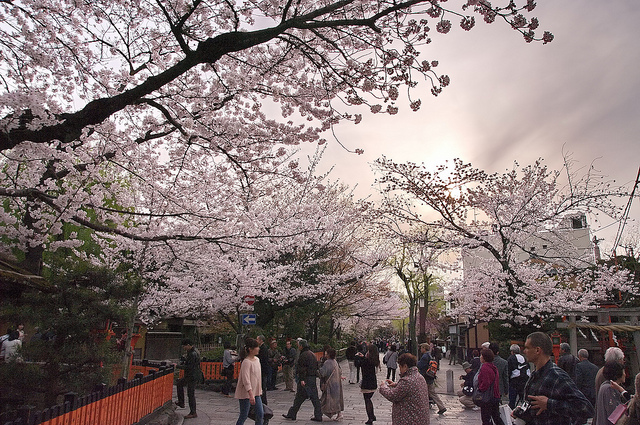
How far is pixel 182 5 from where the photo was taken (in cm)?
716

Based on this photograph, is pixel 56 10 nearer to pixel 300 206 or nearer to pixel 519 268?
pixel 300 206

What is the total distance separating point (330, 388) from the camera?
10.2 meters

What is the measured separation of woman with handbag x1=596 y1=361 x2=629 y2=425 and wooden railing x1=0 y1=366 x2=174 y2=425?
19.3 feet

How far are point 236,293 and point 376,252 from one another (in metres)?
9.46

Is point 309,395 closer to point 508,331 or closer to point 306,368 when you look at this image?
point 306,368

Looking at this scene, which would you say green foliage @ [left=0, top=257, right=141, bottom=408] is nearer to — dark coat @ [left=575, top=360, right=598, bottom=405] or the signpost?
the signpost

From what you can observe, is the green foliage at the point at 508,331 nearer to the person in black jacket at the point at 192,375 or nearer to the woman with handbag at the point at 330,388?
the woman with handbag at the point at 330,388

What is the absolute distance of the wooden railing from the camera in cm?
438

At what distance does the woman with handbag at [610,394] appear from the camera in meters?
4.77

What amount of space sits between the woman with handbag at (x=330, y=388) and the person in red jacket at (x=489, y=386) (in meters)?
3.49

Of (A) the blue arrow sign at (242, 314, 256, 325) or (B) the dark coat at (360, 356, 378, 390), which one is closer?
(B) the dark coat at (360, 356, 378, 390)

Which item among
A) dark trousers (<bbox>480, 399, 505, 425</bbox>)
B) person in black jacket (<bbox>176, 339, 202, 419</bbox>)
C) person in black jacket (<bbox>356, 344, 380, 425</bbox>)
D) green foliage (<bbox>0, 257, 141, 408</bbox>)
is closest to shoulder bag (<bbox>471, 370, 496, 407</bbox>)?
dark trousers (<bbox>480, 399, 505, 425</bbox>)

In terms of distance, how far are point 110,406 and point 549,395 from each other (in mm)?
5550

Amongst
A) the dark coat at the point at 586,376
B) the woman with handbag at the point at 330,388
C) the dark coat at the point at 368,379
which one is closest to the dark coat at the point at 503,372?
the dark coat at the point at 586,376
